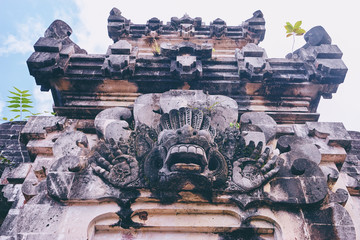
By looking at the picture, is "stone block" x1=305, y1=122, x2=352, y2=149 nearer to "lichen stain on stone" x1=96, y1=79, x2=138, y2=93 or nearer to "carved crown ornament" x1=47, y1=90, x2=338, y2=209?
"carved crown ornament" x1=47, y1=90, x2=338, y2=209

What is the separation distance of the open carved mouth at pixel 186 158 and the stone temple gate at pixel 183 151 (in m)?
0.02

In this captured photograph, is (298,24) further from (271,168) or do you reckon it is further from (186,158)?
(186,158)

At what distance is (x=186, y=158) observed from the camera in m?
3.79

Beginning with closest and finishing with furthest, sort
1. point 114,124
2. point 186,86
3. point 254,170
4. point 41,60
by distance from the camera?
point 254,170, point 114,124, point 41,60, point 186,86

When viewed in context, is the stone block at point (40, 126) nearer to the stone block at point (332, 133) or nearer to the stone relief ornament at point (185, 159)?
the stone relief ornament at point (185, 159)

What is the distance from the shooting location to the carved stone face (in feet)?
12.2

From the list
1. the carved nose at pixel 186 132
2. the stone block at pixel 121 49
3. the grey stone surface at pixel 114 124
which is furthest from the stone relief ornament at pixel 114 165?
the stone block at pixel 121 49

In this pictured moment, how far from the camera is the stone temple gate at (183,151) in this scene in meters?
3.94

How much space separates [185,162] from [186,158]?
0.19 ft

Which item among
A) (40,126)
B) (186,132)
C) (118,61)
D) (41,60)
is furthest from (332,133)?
(41,60)

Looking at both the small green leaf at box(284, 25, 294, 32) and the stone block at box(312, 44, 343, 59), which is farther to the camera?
the small green leaf at box(284, 25, 294, 32)

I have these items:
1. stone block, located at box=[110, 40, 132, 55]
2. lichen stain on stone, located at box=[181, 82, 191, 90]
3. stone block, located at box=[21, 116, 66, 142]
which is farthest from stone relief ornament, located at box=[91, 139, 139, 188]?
stone block, located at box=[110, 40, 132, 55]

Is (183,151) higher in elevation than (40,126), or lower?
lower

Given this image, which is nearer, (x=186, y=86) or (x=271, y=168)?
(x=271, y=168)
